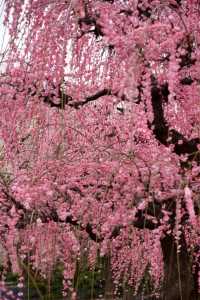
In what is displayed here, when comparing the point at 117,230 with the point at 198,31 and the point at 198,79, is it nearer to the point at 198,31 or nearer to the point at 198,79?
the point at 198,79

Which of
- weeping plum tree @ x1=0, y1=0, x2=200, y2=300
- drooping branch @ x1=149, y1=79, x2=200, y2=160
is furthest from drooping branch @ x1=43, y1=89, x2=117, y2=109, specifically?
drooping branch @ x1=149, y1=79, x2=200, y2=160

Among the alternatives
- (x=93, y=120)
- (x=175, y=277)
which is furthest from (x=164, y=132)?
(x=175, y=277)

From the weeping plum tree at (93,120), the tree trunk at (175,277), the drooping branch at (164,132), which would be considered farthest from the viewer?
the tree trunk at (175,277)

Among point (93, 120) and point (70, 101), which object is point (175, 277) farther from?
point (70, 101)

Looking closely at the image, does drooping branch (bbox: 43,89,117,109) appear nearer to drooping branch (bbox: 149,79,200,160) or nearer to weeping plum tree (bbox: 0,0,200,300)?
weeping plum tree (bbox: 0,0,200,300)

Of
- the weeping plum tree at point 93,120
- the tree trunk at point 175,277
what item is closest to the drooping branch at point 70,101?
the weeping plum tree at point 93,120

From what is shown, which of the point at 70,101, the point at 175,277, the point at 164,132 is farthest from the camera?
the point at 175,277

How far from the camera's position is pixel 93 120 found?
5910mm

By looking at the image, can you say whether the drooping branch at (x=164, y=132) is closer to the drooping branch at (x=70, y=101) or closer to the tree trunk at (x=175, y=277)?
the drooping branch at (x=70, y=101)

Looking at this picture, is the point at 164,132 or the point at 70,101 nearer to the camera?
the point at 70,101

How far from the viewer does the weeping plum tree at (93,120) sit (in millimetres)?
4414

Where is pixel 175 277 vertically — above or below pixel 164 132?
below

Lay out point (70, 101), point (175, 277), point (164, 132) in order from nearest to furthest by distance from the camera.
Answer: point (70, 101), point (164, 132), point (175, 277)

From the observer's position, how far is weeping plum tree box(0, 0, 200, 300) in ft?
14.5
